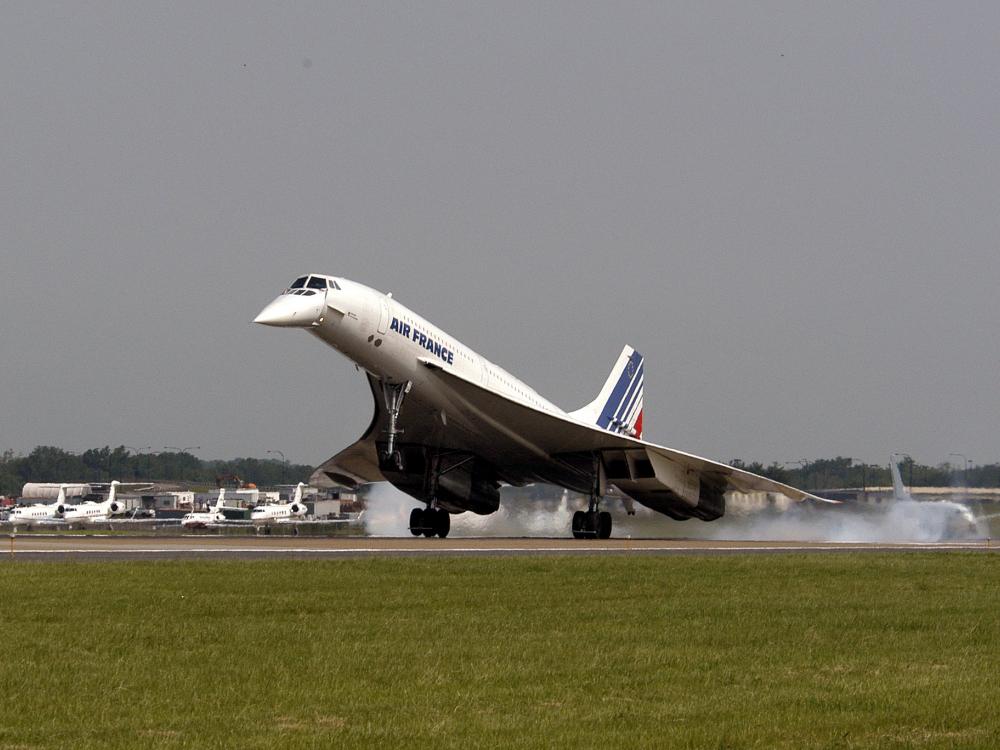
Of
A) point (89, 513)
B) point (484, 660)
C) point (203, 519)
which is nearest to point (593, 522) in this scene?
point (484, 660)

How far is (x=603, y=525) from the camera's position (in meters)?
26.6

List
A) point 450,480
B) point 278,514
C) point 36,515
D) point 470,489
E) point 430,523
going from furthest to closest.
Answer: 1. point 278,514
2. point 36,515
3. point 470,489
4. point 450,480
5. point 430,523

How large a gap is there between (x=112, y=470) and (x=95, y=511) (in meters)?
66.7

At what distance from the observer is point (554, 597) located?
1098 centimetres

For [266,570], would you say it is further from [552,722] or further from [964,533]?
[964,533]

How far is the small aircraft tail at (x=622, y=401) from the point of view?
3338cm

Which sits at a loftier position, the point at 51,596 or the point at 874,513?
the point at 874,513

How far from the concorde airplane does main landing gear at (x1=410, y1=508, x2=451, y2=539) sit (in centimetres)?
2

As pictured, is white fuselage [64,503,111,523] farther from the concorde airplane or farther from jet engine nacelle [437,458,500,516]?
jet engine nacelle [437,458,500,516]

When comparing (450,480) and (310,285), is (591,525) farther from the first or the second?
(310,285)

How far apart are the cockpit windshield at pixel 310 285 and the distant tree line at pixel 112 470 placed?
101 m

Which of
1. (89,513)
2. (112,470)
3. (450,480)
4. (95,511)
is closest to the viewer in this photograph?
(450,480)

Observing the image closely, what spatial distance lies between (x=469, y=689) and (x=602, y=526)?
2006 centimetres

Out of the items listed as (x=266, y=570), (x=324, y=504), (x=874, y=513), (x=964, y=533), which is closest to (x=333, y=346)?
(x=266, y=570)
